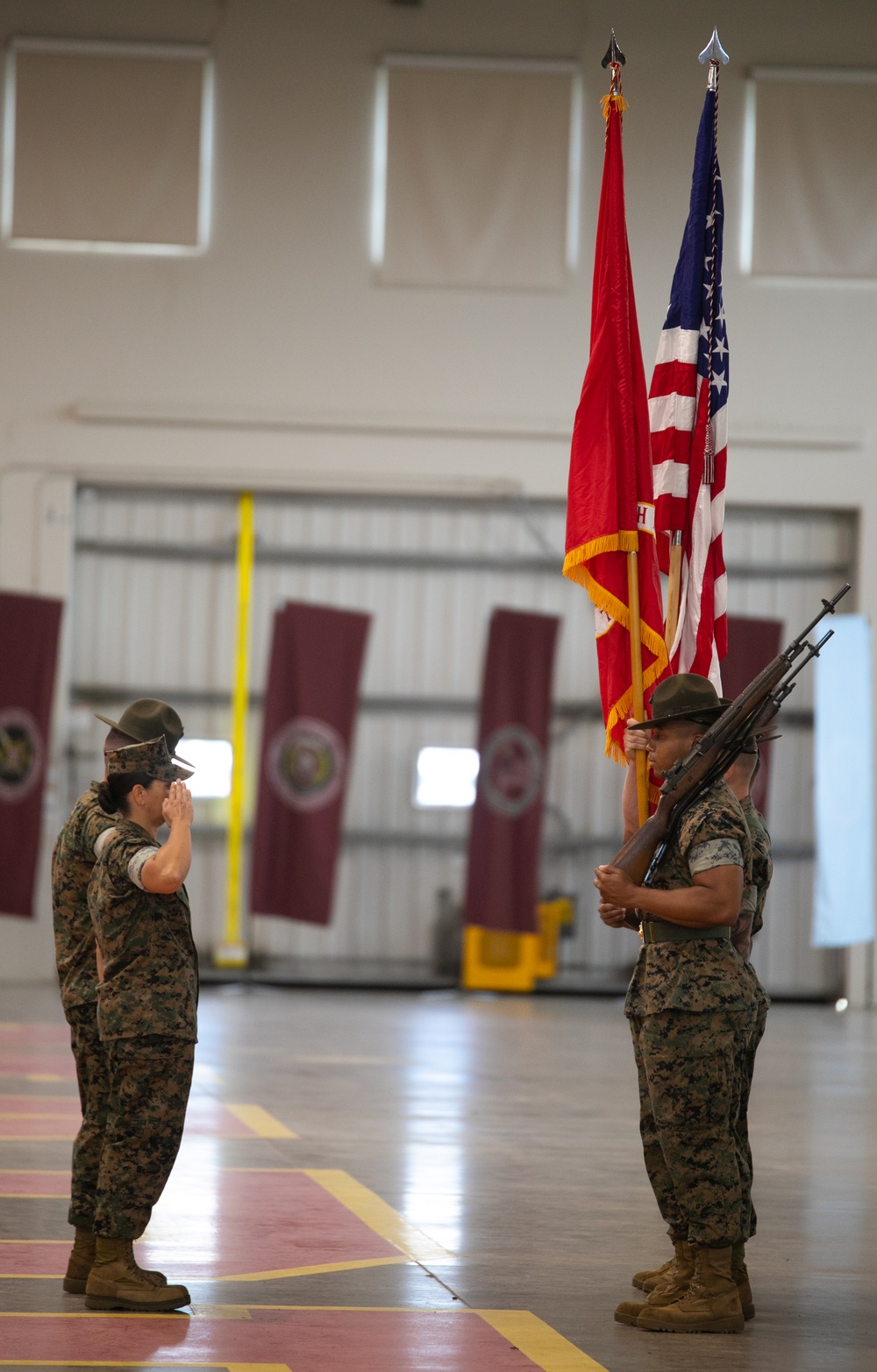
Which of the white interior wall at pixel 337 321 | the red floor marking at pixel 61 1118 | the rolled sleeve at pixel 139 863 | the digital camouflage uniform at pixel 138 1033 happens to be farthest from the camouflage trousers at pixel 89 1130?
the white interior wall at pixel 337 321

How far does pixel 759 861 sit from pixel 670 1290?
1307 mm

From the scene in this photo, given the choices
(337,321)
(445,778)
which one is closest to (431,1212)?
(445,778)

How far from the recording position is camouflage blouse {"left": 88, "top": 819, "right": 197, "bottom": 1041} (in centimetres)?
448

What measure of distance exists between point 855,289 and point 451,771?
606cm

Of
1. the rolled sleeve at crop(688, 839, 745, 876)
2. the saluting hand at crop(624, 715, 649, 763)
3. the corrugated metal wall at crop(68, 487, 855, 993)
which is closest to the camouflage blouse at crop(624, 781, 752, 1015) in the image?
the rolled sleeve at crop(688, 839, 745, 876)

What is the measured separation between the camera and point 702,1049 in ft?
14.7

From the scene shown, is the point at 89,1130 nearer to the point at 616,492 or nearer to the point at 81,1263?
the point at 81,1263

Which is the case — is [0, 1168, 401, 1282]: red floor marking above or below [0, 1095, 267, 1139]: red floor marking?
above

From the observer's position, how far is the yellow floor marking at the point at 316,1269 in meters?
5.02

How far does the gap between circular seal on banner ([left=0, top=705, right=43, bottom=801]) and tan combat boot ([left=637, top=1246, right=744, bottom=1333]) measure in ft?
36.0

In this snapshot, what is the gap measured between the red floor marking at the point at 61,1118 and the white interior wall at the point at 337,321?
6.97 metres

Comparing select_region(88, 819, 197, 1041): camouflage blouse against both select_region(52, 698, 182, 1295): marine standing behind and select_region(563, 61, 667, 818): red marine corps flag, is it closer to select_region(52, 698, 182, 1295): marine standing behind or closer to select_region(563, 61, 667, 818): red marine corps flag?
select_region(52, 698, 182, 1295): marine standing behind

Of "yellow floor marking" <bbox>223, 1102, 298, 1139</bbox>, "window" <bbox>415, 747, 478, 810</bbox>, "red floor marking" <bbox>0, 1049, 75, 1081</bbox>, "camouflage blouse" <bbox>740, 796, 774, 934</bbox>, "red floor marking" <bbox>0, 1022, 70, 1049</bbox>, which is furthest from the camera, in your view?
"window" <bbox>415, 747, 478, 810</bbox>

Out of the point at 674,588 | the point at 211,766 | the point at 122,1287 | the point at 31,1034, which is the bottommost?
the point at 31,1034
